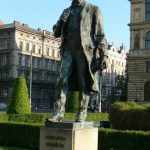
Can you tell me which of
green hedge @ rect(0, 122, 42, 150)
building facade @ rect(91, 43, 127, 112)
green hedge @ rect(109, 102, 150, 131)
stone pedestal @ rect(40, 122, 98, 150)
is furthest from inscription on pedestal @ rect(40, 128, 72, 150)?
building facade @ rect(91, 43, 127, 112)

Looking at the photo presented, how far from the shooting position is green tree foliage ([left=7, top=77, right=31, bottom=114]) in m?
31.5

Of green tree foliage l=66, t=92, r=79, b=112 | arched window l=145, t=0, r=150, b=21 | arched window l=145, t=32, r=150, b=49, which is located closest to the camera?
green tree foliage l=66, t=92, r=79, b=112

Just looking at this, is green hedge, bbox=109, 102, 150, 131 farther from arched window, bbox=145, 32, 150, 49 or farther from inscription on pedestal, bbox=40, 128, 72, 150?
arched window, bbox=145, 32, 150, 49

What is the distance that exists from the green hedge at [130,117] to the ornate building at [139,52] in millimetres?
39010

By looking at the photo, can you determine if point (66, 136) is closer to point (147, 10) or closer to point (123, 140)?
point (123, 140)

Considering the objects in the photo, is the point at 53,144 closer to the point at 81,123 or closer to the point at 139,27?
the point at 81,123

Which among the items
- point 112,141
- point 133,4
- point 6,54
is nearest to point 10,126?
point 112,141

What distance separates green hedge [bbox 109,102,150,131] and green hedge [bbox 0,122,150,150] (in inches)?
155

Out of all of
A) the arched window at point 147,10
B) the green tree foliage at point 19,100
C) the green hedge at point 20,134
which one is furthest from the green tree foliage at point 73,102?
the arched window at point 147,10

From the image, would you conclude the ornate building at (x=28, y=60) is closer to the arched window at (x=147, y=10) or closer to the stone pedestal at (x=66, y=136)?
the arched window at (x=147, y=10)

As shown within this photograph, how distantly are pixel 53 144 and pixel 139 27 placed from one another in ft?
182

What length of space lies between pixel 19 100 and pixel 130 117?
1295 cm

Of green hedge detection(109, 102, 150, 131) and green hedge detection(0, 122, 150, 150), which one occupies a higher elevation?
green hedge detection(109, 102, 150, 131)

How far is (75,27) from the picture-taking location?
8641mm
